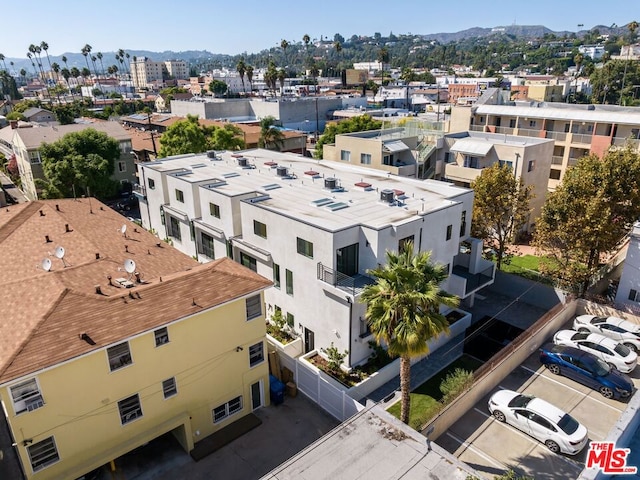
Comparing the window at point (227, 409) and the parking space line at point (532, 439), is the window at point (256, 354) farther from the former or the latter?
the parking space line at point (532, 439)

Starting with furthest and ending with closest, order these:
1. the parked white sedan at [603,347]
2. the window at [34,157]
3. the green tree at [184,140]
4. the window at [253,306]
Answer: the window at [34,157]
the green tree at [184,140]
the parked white sedan at [603,347]
the window at [253,306]

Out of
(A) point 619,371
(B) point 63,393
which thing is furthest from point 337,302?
(A) point 619,371

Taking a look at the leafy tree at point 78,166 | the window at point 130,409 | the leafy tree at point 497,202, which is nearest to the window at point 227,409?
the window at point 130,409

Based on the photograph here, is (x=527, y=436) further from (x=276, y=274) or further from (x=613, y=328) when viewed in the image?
(x=276, y=274)

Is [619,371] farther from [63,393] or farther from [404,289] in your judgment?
[63,393]

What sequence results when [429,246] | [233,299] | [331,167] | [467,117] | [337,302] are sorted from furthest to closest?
[467,117], [331,167], [429,246], [337,302], [233,299]

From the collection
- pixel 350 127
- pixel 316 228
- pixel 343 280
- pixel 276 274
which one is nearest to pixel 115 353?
pixel 316 228
